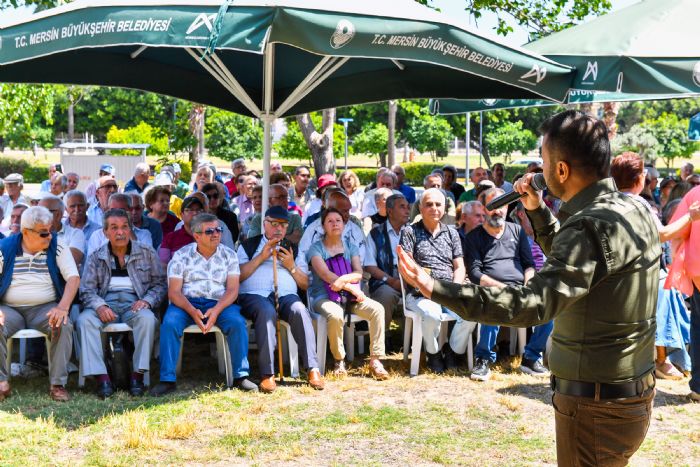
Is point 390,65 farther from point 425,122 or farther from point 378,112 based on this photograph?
point 378,112

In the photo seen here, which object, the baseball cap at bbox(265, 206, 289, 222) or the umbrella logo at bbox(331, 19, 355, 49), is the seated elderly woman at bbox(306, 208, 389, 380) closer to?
the baseball cap at bbox(265, 206, 289, 222)

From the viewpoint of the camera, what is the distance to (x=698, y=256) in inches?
210

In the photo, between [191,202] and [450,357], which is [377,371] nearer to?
[450,357]

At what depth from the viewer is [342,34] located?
4945 mm

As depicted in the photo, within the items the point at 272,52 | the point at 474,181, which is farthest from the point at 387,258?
the point at 474,181

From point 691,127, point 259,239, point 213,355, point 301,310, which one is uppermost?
point 691,127

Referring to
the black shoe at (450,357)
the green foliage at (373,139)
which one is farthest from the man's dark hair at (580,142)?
the green foliage at (373,139)

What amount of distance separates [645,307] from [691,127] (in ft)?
42.9

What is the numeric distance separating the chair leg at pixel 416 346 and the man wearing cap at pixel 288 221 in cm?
140

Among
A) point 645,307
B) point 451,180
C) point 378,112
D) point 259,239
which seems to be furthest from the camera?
point 378,112

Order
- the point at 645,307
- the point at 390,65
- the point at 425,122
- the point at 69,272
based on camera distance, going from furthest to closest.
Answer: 1. the point at 425,122
2. the point at 390,65
3. the point at 69,272
4. the point at 645,307

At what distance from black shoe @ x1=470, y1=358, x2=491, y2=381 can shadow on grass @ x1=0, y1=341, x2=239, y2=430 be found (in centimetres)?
199

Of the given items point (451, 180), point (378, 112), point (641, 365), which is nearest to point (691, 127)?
point (451, 180)

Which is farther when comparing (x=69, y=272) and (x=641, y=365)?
(x=69, y=272)
